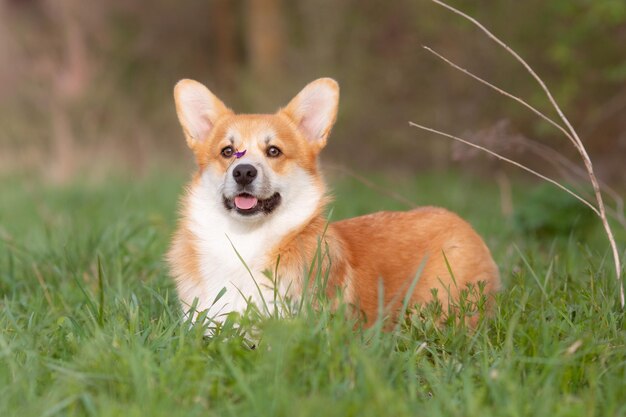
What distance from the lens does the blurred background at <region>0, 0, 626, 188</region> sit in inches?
435

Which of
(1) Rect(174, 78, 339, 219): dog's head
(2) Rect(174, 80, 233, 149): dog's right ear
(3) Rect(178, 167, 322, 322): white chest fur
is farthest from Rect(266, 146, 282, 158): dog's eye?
(2) Rect(174, 80, 233, 149): dog's right ear

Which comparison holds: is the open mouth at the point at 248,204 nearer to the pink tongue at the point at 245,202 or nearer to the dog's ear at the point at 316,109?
the pink tongue at the point at 245,202

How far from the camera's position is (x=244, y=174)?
146 inches

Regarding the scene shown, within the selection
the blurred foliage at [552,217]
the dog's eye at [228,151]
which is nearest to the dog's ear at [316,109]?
the dog's eye at [228,151]

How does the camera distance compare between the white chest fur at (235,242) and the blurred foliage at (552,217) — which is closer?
the white chest fur at (235,242)

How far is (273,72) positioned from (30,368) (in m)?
11.8

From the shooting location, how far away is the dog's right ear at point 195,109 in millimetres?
4258

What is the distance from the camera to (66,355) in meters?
3.03

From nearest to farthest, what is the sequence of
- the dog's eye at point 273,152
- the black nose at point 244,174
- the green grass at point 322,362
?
the green grass at point 322,362 → the black nose at point 244,174 → the dog's eye at point 273,152

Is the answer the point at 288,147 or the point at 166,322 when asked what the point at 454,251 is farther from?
the point at 166,322

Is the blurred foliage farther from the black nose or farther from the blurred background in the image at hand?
the black nose

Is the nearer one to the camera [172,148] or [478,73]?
[478,73]

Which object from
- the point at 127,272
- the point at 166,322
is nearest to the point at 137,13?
the point at 127,272

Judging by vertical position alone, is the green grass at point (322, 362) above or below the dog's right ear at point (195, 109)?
below
